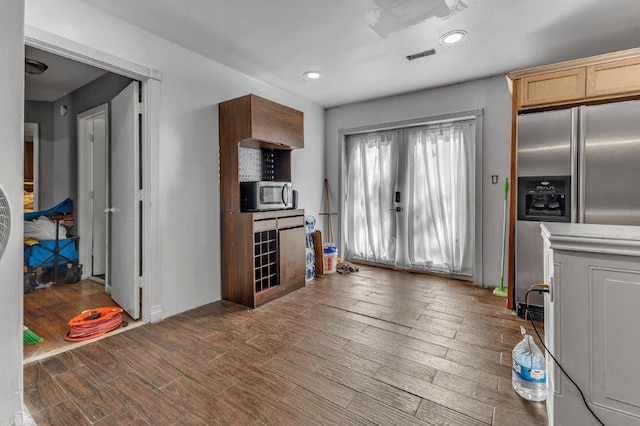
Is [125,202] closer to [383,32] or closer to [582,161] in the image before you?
[383,32]

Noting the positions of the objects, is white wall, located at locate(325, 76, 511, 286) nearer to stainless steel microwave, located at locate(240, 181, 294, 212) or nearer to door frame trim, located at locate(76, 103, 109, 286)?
stainless steel microwave, located at locate(240, 181, 294, 212)

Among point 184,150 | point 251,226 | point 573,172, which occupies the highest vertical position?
point 184,150

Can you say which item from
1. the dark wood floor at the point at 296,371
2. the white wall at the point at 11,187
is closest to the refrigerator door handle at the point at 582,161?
the dark wood floor at the point at 296,371

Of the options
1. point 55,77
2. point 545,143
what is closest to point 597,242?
point 545,143

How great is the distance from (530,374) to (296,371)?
1.37 metres

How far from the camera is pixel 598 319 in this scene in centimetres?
119

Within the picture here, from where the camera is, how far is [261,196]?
3.14 metres

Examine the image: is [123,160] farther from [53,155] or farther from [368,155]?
[368,155]

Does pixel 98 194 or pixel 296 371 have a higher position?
pixel 98 194

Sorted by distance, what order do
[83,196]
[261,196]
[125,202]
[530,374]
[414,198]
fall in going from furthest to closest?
1. [414,198]
2. [83,196]
3. [261,196]
4. [125,202]
5. [530,374]

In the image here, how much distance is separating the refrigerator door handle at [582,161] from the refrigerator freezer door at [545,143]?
0.06 meters

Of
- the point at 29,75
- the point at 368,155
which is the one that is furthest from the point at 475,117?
the point at 29,75

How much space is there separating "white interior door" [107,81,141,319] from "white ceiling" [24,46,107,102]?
86 centimetres

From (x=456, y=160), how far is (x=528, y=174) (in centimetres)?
125
